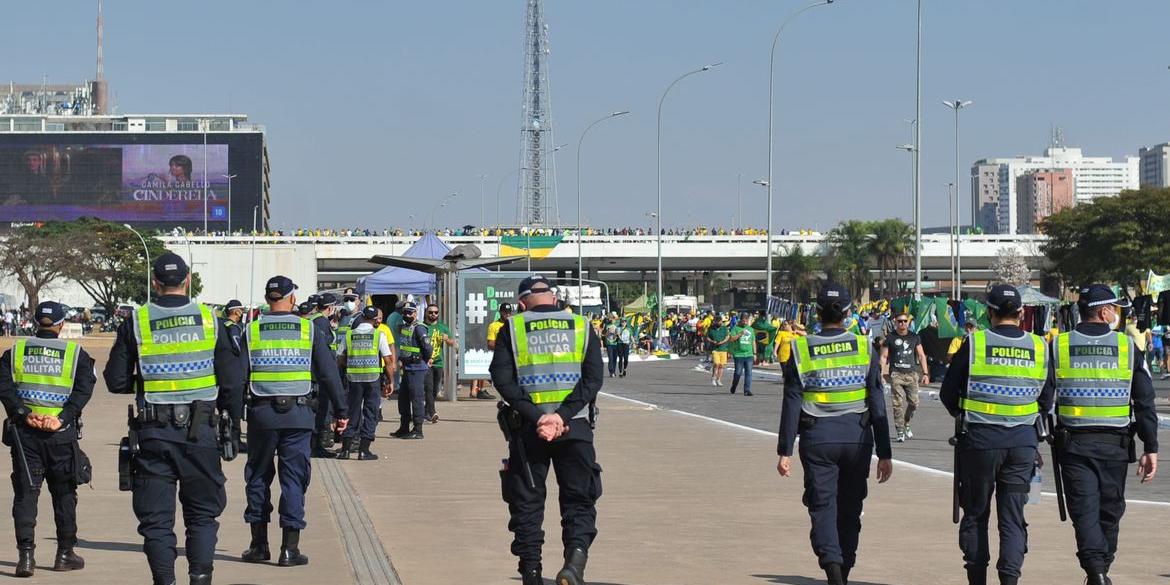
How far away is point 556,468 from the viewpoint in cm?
867

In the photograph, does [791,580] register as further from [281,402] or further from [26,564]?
[26,564]

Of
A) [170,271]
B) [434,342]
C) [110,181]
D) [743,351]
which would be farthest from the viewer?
[110,181]

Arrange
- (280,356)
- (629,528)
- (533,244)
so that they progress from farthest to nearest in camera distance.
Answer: (533,244) < (629,528) < (280,356)

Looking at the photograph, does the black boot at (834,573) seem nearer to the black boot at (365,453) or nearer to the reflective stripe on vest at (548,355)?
the reflective stripe on vest at (548,355)

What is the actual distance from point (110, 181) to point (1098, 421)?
172 m

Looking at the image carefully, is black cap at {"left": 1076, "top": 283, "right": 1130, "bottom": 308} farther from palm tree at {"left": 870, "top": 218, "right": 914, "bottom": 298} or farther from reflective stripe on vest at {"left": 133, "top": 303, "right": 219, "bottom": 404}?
palm tree at {"left": 870, "top": 218, "right": 914, "bottom": 298}

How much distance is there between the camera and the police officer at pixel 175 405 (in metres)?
8.30

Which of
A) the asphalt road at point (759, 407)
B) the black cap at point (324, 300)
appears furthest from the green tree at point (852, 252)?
the black cap at point (324, 300)

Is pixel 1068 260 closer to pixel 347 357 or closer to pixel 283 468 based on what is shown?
pixel 347 357

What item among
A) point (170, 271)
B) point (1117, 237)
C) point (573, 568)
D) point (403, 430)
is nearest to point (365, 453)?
point (403, 430)

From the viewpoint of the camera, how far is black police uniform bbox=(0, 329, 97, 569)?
9.73 meters

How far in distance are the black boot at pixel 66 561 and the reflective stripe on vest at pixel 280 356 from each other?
4.68 ft

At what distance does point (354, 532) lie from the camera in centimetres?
1140

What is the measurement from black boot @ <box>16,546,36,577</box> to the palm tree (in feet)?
344
